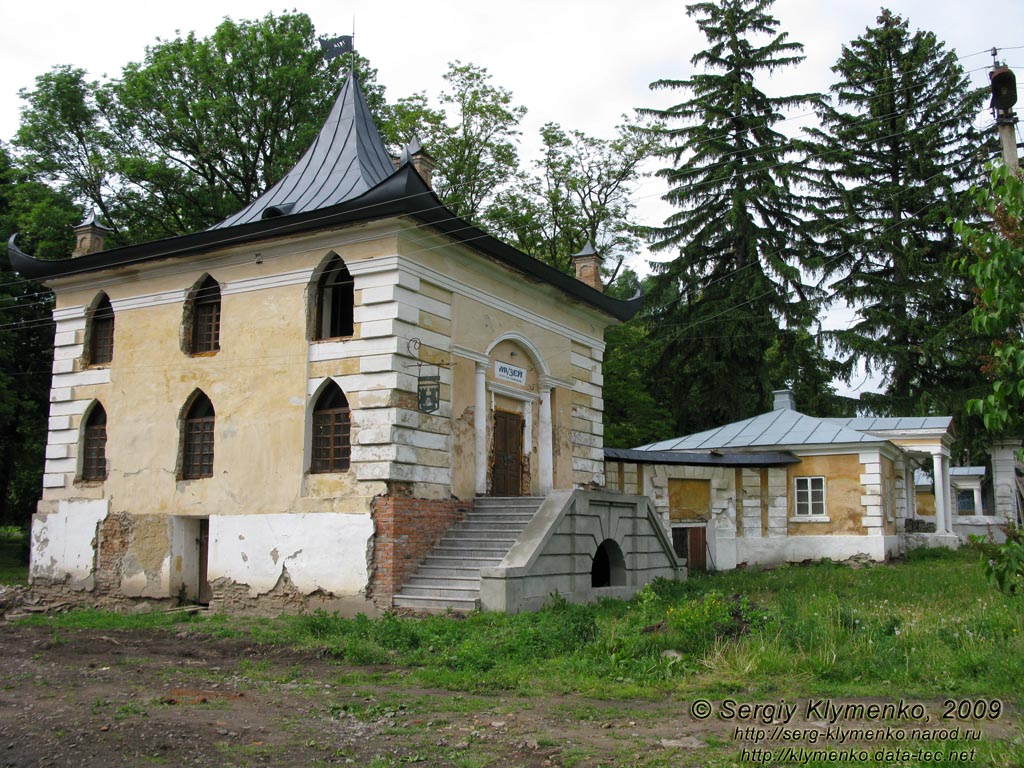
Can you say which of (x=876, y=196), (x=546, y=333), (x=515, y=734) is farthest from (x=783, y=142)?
(x=515, y=734)

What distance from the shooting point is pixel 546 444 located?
63.0 feet

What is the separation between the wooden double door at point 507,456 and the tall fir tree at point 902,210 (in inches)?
748

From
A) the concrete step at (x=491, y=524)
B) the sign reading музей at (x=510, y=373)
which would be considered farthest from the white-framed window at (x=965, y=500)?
the concrete step at (x=491, y=524)

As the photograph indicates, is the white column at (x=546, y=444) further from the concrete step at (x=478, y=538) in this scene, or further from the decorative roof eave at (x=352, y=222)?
the concrete step at (x=478, y=538)

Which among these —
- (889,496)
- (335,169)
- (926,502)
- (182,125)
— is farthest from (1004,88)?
(926,502)

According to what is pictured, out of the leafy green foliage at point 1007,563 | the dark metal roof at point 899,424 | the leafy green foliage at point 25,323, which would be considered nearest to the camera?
the leafy green foliage at point 1007,563

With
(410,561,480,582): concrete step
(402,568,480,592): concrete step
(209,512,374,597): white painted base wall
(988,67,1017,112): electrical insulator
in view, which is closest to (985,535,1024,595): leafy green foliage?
(988,67,1017,112): electrical insulator

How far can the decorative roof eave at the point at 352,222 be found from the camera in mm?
14734

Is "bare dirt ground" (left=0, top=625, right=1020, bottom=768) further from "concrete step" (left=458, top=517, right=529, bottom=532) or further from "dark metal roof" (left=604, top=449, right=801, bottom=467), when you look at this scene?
"dark metal roof" (left=604, top=449, right=801, bottom=467)

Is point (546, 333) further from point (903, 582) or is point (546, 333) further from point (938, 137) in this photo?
point (938, 137)

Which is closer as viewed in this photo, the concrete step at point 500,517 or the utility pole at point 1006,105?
the utility pole at point 1006,105

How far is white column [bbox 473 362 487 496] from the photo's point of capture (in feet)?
55.3

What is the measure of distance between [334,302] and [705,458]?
11928 millimetres

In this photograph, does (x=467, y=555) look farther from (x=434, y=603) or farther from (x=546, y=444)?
(x=546, y=444)
